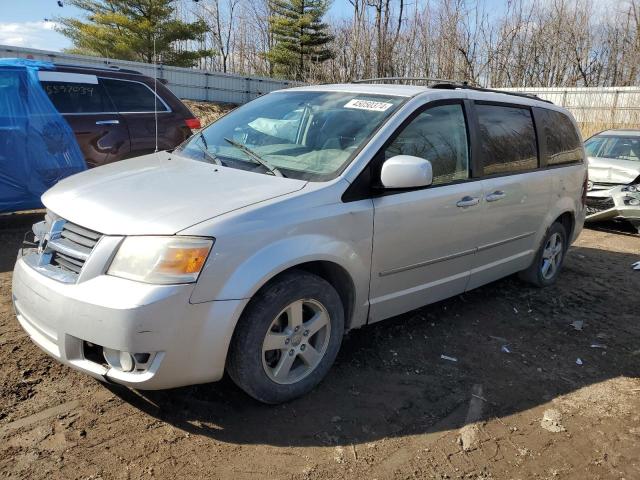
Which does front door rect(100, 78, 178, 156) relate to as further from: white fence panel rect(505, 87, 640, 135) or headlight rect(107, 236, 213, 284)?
white fence panel rect(505, 87, 640, 135)

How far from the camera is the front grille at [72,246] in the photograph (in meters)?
2.68

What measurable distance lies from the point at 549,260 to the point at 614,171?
4.74 m

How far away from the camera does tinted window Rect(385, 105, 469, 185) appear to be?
359cm

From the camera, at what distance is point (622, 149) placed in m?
9.80

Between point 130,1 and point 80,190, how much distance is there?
33.3 metres

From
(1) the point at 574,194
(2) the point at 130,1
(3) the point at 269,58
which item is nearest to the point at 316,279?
(1) the point at 574,194

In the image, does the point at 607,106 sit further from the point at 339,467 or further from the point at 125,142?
the point at 339,467

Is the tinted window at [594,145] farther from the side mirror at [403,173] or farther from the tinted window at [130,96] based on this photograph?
the side mirror at [403,173]

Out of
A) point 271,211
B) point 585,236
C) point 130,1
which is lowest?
point 585,236

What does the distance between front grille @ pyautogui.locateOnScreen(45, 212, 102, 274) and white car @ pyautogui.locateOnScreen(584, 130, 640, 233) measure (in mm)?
8034

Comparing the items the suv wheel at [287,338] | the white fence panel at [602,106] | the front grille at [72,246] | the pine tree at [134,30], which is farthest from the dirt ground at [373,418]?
the pine tree at [134,30]

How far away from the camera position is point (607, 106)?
75.5ft

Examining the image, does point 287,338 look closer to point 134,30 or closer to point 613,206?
point 613,206

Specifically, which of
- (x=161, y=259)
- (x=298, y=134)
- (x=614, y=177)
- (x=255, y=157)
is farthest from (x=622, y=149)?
(x=161, y=259)
